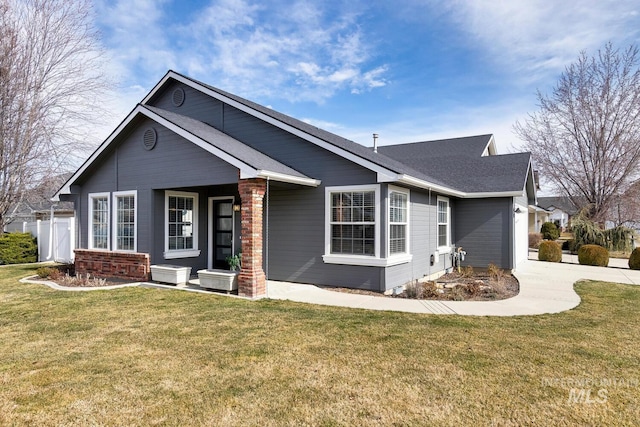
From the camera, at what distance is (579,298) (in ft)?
27.4

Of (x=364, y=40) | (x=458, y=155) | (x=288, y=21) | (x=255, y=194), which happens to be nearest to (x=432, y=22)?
(x=364, y=40)

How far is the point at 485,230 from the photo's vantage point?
1314 centimetres

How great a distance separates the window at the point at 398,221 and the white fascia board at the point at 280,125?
864 mm

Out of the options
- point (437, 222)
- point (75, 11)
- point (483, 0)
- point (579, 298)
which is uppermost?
point (75, 11)

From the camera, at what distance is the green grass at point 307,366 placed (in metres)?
3.33

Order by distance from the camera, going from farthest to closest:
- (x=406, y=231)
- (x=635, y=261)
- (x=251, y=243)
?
(x=635, y=261)
(x=406, y=231)
(x=251, y=243)

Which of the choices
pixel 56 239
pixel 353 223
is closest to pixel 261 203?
pixel 353 223

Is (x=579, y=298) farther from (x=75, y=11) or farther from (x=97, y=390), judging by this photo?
(x=75, y=11)

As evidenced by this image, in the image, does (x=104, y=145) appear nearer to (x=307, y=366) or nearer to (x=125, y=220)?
(x=125, y=220)

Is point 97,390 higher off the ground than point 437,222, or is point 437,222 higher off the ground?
point 437,222

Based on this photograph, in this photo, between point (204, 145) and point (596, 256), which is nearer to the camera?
point (204, 145)

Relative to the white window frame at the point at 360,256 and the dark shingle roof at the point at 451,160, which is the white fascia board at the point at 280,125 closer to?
the dark shingle roof at the point at 451,160

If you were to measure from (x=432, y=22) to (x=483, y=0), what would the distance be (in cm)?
274

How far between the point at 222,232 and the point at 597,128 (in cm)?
2519
